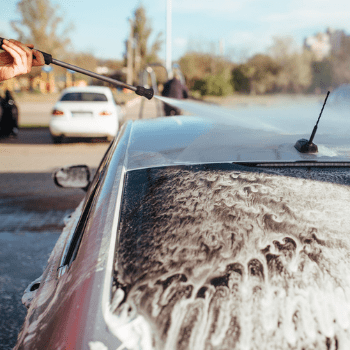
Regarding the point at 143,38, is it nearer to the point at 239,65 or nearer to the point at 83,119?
the point at 239,65

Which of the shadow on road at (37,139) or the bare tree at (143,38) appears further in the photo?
the bare tree at (143,38)

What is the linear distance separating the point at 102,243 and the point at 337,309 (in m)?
0.72

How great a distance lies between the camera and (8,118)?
1380 cm

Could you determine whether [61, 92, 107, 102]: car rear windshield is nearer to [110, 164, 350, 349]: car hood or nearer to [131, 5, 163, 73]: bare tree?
[110, 164, 350, 349]: car hood

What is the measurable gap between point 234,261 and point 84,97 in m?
12.3

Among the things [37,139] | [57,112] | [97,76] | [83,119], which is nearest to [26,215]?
[97,76]

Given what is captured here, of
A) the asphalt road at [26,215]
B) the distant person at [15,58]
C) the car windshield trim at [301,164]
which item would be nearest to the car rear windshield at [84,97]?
the asphalt road at [26,215]

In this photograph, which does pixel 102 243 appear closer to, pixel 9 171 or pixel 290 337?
pixel 290 337

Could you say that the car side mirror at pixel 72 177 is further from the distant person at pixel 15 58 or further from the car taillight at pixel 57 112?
the car taillight at pixel 57 112

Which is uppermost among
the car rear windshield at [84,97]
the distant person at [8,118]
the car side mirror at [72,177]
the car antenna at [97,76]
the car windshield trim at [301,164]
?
the car antenna at [97,76]

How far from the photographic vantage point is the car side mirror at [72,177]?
3.01m

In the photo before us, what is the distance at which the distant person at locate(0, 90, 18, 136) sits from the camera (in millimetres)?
13609

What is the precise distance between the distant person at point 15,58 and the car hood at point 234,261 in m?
0.81

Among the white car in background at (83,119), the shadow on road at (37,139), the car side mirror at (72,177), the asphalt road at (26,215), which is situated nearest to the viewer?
the car side mirror at (72,177)
